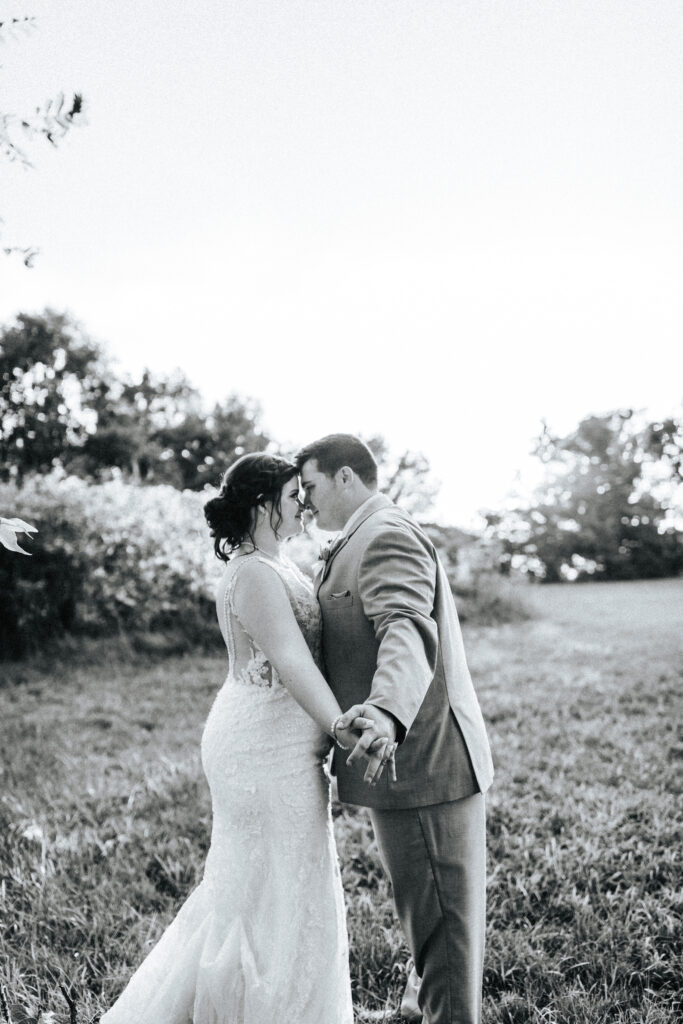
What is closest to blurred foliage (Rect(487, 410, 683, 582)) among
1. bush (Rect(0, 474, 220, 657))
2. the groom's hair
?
bush (Rect(0, 474, 220, 657))

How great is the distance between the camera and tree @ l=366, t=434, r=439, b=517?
1204 cm

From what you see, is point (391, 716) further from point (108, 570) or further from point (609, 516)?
point (609, 516)

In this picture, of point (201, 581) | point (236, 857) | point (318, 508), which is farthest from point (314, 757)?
point (201, 581)

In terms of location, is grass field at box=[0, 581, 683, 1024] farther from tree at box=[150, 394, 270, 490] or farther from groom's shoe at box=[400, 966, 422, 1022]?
tree at box=[150, 394, 270, 490]

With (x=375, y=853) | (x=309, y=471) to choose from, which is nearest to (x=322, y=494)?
(x=309, y=471)

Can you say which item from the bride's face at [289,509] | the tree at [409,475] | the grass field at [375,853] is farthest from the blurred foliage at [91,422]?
the bride's face at [289,509]

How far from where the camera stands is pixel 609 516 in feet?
82.9

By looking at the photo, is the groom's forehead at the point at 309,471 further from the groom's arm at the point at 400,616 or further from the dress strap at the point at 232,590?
the groom's arm at the point at 400,616

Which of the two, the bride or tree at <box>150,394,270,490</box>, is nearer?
the bride

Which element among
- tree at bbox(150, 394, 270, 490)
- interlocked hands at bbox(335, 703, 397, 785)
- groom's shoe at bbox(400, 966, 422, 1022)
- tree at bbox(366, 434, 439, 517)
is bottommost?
groom's shoe at bbox(400, 966, 422, 1022)

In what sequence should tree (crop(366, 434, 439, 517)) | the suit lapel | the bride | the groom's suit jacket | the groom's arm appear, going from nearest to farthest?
1. the groom's arm
2. the groom's suit jacket
3. the bride
4. the suit lapel
5. tree (crop(366, 434, 439, 517))

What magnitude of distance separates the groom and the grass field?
2.07 ft

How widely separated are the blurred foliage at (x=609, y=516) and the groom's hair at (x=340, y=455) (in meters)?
19.6

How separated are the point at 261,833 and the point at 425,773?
65 cm
